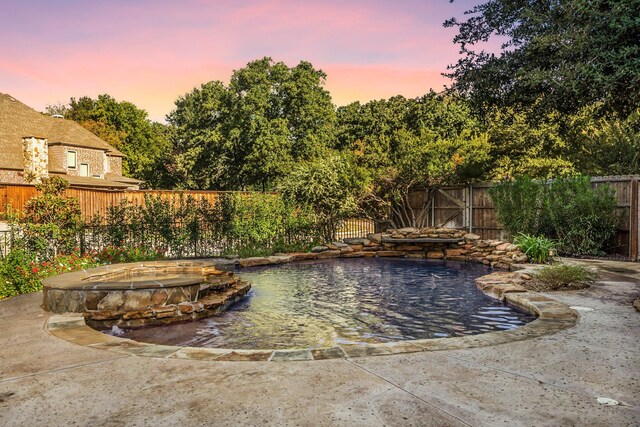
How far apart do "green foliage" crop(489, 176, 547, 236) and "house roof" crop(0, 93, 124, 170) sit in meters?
27.1

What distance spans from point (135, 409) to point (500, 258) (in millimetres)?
10715

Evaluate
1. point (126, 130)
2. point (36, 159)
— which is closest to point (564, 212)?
point (36, 159)

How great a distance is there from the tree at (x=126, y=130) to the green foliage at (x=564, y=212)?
36083 millimetres

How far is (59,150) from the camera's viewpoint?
101 feet

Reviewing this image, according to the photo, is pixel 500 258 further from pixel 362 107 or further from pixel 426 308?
pixel 362 107

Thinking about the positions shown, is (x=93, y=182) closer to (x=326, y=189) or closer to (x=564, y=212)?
(x=326, y=189)

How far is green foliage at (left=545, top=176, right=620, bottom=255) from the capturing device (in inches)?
453

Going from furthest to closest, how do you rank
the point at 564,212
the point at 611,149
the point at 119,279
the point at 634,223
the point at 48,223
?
the point at 611,149
the point at 564,212
the point at 634,223
the point at 48,223
the point at 119,279

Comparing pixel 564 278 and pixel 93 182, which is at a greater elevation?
pixel 93 182

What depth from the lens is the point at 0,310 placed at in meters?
5.84

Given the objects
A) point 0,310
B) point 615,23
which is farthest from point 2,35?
point 615,23

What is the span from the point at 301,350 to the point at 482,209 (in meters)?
13.2

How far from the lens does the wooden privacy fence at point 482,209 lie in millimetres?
11096

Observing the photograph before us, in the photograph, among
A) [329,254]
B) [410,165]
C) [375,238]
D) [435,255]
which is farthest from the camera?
[410,165]
